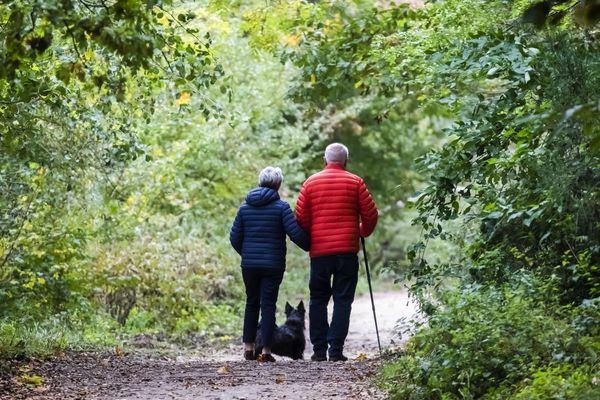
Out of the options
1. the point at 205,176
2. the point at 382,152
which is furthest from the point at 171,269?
the point at 382,152

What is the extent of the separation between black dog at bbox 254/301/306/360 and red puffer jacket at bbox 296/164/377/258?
1.30 meters

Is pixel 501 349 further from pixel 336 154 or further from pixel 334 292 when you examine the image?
pixel 336 154

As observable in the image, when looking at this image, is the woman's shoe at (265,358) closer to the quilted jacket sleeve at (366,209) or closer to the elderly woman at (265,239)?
the elderly woman at (265,239)

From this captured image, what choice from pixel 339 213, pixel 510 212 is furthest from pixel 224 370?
pixel 510 212

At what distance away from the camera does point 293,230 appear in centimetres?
1078

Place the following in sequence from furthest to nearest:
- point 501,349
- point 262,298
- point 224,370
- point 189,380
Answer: point 262,298, point 224,370, point 189,380, point 501,349

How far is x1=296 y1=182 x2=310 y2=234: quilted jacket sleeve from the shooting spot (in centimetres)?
1094

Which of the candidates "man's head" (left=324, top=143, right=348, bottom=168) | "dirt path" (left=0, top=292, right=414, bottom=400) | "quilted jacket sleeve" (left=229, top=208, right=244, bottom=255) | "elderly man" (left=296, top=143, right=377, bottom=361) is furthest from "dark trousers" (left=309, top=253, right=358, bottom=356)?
"man's head" (left=324, top=143, right=348, bottom=168)

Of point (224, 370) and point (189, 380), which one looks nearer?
point (189, 380)

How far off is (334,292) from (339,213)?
0.87m

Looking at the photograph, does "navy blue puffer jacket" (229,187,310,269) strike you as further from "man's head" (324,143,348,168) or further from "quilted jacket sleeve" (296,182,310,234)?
"man's head" (324,143,348,168)

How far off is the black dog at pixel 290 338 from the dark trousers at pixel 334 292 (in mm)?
647

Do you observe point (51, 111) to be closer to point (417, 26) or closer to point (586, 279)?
point (417, 26)

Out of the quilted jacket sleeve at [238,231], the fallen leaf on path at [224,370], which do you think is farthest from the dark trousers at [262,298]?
the fallen leaf on path at [224,370]
